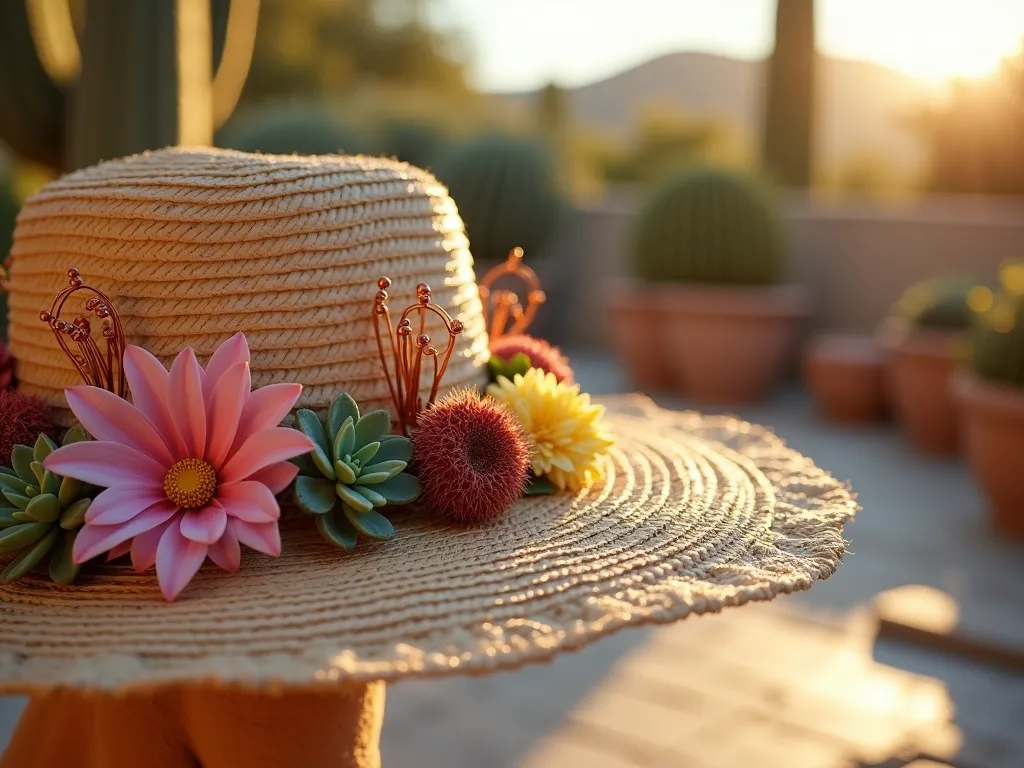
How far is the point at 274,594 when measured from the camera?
0.84m

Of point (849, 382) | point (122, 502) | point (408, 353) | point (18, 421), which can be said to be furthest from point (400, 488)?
point (849, 382)

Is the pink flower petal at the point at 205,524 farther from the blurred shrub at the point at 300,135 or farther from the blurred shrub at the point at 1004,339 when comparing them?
the blurred shrub at the point at 300,135

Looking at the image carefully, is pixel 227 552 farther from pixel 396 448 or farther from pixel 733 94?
pixel 733 94

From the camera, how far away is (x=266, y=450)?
88 cm

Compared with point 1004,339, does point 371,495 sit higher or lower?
higher

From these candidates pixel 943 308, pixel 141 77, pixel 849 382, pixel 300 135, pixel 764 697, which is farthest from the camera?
pixel 300 135

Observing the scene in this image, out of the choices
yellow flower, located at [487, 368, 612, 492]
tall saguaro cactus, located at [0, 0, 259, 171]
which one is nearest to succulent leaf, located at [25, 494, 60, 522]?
yellow flower, located at [487, 368, 612, 492]

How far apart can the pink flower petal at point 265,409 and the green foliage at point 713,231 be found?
166 inches

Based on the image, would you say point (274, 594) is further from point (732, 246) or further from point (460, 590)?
point (732, 246)

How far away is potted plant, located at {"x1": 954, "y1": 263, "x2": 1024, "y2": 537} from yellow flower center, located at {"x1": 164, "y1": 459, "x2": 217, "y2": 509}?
2678 millimetres

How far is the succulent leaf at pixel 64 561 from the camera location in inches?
34.2

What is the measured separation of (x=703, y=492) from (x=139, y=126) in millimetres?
2001

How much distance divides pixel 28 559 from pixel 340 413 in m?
0.29

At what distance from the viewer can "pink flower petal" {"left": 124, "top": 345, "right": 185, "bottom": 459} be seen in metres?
0.91
